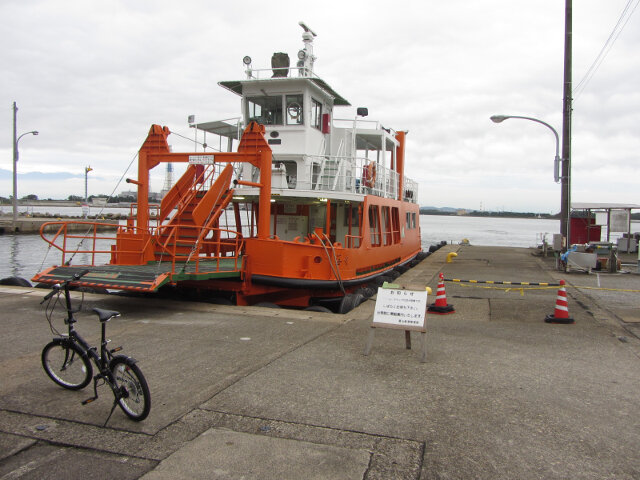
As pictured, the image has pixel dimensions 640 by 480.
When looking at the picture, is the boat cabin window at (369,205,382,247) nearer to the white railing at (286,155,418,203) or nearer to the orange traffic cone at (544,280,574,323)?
the white railing at (286,155,418,203)

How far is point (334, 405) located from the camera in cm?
466

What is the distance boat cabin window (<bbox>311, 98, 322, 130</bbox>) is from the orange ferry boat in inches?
1.2

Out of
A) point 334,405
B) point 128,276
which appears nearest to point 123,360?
point 334,405

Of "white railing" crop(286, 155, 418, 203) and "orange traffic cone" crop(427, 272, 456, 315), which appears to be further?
"white railing" crop(286, 155, 418, 203)

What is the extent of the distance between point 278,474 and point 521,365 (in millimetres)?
3716

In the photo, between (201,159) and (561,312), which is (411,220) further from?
(561,312)

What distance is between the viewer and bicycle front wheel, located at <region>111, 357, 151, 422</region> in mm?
4105

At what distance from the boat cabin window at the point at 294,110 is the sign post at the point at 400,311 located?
28.6 feet

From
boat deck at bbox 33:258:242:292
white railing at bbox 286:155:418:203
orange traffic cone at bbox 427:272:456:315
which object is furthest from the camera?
white railing at bbox 286:155:418:203

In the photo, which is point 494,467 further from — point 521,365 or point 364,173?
point 364,173

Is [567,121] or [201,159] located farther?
[567,121]

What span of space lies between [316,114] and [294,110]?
0.82 meters

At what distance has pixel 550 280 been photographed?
571 inches

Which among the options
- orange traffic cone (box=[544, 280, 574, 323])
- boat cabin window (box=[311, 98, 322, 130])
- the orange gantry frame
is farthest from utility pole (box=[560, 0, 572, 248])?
the orange gantry frame
